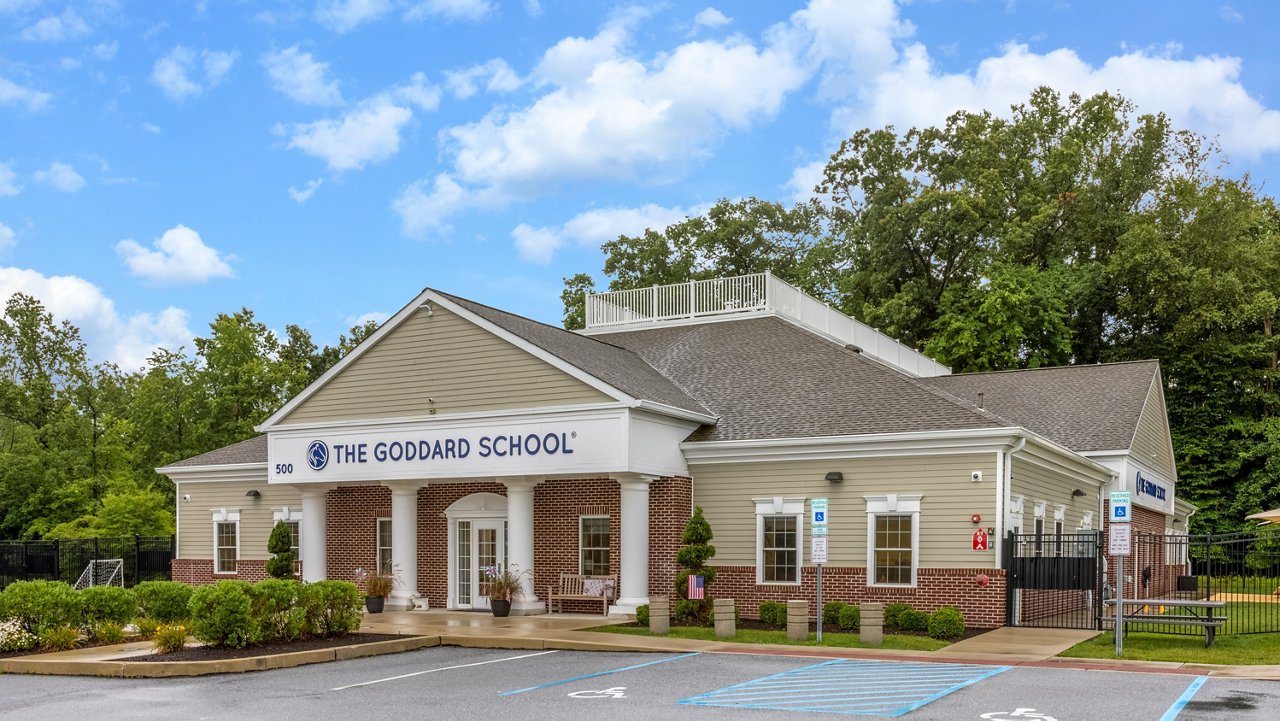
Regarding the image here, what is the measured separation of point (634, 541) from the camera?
2648 centimetres

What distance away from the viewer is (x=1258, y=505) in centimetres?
4734

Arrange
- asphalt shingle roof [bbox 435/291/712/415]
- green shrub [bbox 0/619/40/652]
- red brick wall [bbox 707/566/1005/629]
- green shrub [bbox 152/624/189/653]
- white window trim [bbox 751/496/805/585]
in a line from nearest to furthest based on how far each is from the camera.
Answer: green shrub [bbox 152/624/189/653] → green shrub [bbox 0/619/40/652] → red brick wall [bbox 707/566/1005/629] → white window trim [bbox 751/496/805/585] → asphalt shingle roof [bbox 435/291/712/415]

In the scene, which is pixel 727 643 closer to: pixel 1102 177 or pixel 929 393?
pixel 929 393

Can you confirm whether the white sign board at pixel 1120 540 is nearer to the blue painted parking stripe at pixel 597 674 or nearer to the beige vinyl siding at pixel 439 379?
the blue painted parking stripe at pixel 597 674

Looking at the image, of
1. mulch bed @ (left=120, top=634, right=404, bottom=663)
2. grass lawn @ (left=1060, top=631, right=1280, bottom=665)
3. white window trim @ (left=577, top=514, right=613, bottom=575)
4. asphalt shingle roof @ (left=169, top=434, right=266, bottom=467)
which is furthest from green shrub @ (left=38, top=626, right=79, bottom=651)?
grass lawn @ (left=1060, top=631, right=1280, bottom=665)

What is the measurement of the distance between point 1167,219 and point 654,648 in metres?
39.8

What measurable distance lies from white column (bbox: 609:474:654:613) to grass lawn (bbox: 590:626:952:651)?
1706mm

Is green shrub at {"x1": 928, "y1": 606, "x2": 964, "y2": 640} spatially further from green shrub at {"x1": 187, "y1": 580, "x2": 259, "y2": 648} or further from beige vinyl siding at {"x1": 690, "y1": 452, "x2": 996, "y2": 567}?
green shrub at {"x1": 187, "y1": 580, "x2": 259, "y2": 648}

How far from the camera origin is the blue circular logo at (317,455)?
2934cm

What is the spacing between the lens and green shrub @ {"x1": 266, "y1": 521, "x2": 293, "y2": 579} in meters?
30.4

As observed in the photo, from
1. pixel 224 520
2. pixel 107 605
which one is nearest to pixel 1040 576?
pixel 107 605

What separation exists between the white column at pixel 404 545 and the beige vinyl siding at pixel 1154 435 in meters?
19.0

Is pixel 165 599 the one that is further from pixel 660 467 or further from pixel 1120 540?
pixel 1120 540

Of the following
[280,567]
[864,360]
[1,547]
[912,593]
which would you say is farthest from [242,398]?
[912,593]
